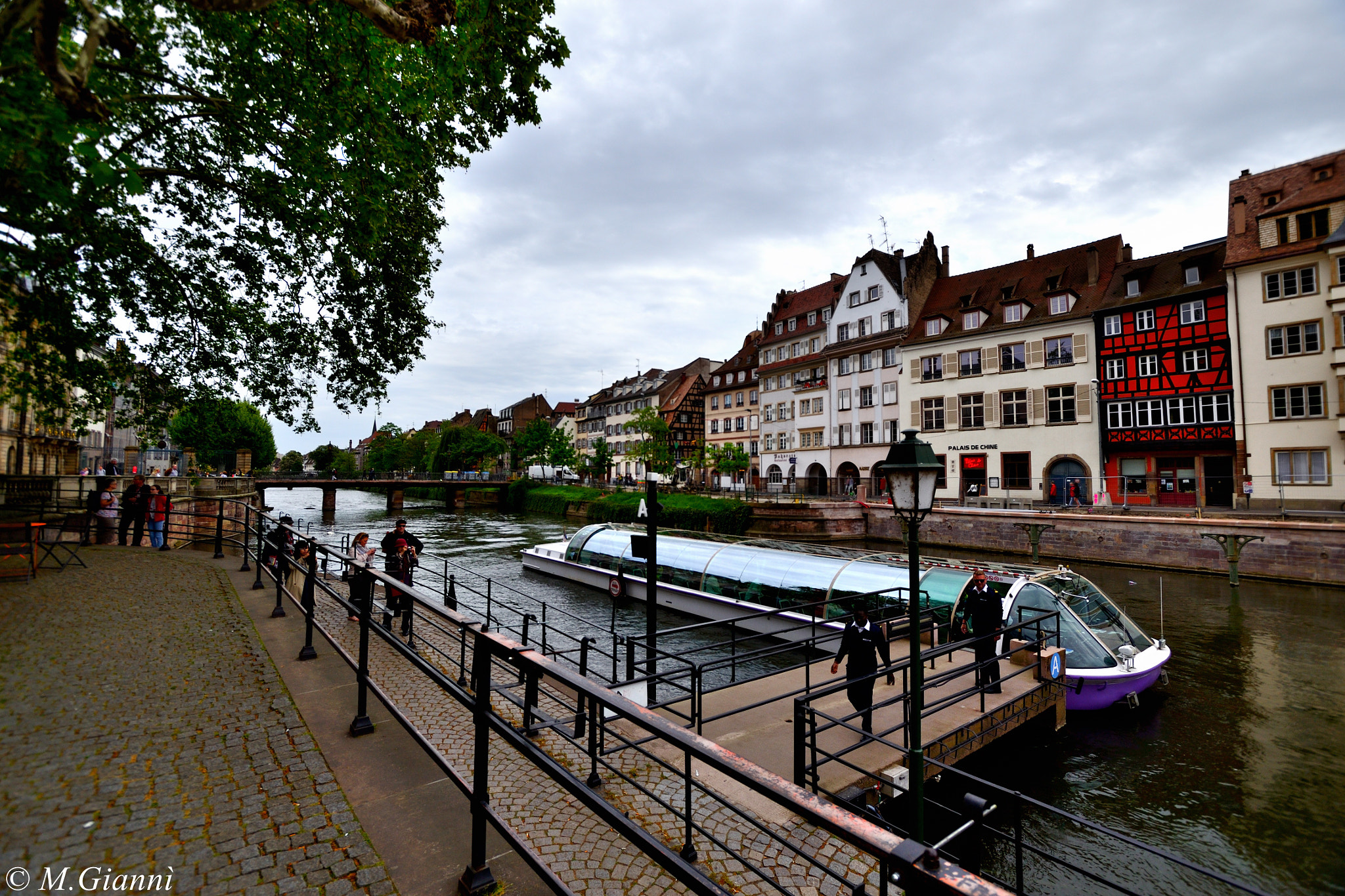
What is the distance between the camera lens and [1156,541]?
1032 inches

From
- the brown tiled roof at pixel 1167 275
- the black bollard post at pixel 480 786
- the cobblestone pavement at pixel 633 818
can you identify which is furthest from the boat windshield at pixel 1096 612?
the brown tiled roof at pixel 1167 275

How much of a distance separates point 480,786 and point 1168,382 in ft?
134

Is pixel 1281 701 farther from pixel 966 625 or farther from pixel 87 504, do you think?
pixel 87 504

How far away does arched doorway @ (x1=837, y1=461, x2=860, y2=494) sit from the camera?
41.8 meters

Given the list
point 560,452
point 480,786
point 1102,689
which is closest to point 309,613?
point 480,786

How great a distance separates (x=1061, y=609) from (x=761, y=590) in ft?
22.5

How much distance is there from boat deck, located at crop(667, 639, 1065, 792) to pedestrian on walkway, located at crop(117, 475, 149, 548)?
49.1 ft

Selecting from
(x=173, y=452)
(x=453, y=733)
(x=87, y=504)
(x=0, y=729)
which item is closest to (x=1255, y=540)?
(x=453, y=733)

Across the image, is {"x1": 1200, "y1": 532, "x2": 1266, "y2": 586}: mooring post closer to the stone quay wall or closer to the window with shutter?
the stone quay wall

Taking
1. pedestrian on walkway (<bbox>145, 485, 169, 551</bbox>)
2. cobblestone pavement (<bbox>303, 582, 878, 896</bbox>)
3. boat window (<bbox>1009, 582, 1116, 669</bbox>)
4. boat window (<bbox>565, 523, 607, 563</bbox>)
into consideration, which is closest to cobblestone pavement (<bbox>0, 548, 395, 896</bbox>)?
cobblestone pavement (<bbox>303, 582, 878, 896</bbox>)

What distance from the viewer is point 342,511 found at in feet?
254

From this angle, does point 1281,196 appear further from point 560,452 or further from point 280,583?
point 560,452

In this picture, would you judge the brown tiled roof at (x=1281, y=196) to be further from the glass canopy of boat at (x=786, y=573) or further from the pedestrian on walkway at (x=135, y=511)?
the pedestrian on walkway at (x=135, y=511)

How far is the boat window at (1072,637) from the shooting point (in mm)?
11344
